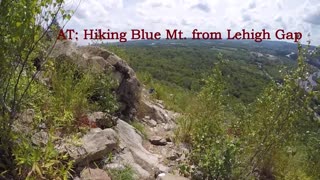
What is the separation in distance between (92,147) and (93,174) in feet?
1.75

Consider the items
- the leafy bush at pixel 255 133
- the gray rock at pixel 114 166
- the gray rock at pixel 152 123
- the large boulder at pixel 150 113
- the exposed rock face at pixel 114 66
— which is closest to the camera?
the gray rock at pixel 114 166

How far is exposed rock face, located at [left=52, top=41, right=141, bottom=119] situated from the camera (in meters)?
7.96

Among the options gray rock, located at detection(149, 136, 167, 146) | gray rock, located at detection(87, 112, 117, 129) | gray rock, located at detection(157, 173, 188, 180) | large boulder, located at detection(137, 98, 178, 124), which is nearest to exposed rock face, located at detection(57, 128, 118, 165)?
gray rock, located at detection(87, 112, 117, 129)

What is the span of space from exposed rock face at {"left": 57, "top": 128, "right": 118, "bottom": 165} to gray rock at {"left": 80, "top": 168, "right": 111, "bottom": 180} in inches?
7.4

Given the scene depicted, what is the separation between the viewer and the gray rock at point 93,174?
504cm

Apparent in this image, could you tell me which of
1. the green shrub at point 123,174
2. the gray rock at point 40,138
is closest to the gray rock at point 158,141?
the green shrub at point 123,174

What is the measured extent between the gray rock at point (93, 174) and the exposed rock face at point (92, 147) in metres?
0.19

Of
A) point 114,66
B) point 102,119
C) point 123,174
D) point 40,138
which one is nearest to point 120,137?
point 102,119

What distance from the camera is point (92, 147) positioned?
18.2 feet

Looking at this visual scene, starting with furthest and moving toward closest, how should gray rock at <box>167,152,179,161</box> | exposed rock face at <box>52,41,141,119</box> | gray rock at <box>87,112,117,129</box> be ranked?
exposed rock face at <box>52,41,141,119</box>
gray rock at <box>167,152,179,161</box>
gray rock at <box>87,112,117,129</box>

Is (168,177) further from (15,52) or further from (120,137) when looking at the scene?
(15,52)

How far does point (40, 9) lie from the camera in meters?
3.96

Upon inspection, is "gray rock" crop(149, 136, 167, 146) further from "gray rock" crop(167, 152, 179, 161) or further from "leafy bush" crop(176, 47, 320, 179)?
"gray rock" crop(167, 152, 179, 161)

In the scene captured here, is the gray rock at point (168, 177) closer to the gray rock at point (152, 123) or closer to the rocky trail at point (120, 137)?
the rocky trail at point (120, 137)
